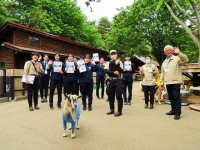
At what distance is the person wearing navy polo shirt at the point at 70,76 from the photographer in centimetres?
955

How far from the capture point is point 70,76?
31.9 feet

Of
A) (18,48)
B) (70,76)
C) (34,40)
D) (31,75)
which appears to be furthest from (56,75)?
(34,40)

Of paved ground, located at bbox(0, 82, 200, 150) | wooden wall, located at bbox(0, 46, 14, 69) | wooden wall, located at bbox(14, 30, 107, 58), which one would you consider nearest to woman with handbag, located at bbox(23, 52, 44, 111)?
paved ground, located at bbox(0, 82, 200, 150)

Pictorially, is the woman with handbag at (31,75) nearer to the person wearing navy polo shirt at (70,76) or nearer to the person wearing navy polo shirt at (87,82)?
the person wearing navy polo shirt at (70,76)

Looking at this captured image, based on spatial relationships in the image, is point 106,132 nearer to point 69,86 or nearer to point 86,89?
point 86,89

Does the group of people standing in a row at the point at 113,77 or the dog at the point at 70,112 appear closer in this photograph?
the dog at the point at 70,112

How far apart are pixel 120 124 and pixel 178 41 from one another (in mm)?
28348

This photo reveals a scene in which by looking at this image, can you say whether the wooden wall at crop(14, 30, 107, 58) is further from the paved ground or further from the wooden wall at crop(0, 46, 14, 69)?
the paved ground

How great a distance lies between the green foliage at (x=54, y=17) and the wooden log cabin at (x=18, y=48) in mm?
7448

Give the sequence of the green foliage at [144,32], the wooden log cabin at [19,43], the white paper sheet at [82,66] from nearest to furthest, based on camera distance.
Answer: the white paper sheet at [82,66] → the wooden log cabin at [19,43] → the green foliage at [144,32]

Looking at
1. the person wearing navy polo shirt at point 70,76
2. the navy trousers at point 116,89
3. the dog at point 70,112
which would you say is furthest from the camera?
the person wearing navy polo shirt at point 70,76

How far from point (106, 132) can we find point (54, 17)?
32.1 m

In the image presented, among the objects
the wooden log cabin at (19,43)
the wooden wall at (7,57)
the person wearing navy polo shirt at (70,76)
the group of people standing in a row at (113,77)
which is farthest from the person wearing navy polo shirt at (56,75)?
the wooden wall at (7,57)

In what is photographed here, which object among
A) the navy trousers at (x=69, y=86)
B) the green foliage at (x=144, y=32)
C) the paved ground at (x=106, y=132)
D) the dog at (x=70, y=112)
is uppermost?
the green foliage at (x=144, y=32)
